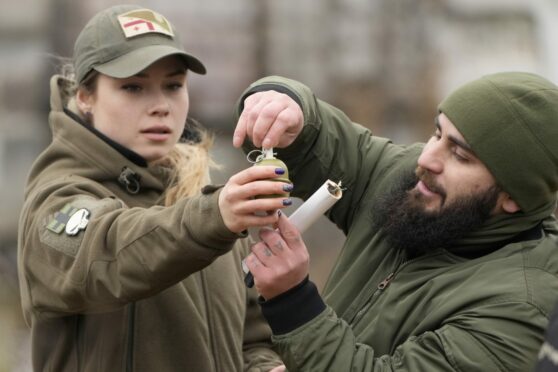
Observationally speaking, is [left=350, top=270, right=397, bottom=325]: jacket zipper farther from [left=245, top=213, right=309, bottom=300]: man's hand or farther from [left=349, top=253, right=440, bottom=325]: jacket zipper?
[left=245, top=213, right=309, bottom=300]: man's hand

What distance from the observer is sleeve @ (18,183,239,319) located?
8.76ft

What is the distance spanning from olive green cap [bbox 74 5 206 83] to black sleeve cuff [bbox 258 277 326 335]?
95cm

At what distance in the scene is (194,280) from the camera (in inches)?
131

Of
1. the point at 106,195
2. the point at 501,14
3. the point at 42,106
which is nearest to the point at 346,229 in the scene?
the point at 106,195

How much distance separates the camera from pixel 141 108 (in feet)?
11.0

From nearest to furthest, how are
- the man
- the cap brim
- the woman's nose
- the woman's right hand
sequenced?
1. the woman's right hand
2. the man
3. the cap brim
4. the woman's nose

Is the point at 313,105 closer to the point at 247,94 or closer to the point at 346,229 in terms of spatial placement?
the point at 247,94

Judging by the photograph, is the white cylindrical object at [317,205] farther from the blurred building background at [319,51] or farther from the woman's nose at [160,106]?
the blurred building background at [319,51]

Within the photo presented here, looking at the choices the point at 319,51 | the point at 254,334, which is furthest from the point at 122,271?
the point at 319,51

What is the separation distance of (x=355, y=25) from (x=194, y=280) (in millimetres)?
13328

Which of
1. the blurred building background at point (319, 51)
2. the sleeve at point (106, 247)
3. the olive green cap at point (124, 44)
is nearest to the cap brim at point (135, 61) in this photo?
the olive green cap at point (124, 44)

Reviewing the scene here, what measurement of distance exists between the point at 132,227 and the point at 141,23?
907 mm

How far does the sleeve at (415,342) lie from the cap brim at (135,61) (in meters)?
0.95

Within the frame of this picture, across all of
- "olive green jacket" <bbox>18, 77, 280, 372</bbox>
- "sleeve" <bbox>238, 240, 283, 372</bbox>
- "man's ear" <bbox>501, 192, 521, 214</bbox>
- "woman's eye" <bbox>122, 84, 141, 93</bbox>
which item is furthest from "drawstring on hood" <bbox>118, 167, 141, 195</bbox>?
"man's ear" <bbox>501, 192, 521, 214</bbox>
